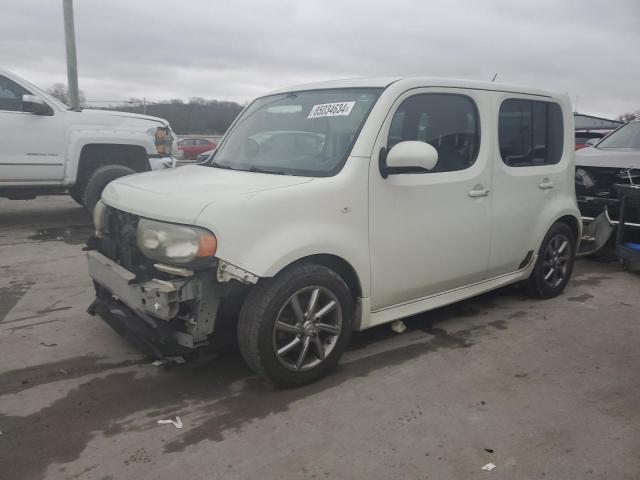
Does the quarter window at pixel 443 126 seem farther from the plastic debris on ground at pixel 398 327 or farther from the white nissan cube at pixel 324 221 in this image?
the plastic debris on ground at pixel 398 327

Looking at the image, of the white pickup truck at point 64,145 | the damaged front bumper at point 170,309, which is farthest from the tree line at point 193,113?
the damaged front bumper at point 170,309

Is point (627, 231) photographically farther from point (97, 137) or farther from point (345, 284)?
point (97, 137)

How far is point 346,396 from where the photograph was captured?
3195 millimetres

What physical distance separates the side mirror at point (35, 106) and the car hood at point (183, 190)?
405 centimetres

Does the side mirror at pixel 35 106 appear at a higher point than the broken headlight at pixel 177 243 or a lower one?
higher

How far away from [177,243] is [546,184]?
10.8ft

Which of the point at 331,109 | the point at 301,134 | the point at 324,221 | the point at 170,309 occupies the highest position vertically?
the point at 331,109

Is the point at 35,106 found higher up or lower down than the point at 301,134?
higher up

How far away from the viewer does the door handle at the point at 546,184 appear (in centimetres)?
465

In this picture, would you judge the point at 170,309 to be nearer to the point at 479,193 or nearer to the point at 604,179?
the point at 479,193

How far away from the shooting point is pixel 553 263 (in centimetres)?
499

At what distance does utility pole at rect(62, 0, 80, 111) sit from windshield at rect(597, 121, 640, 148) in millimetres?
10102

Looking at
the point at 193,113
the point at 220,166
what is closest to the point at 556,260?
the point at 220,166

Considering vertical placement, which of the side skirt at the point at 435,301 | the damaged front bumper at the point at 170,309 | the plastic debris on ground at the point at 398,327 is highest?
the damaged front bumper at the point at 170,309
